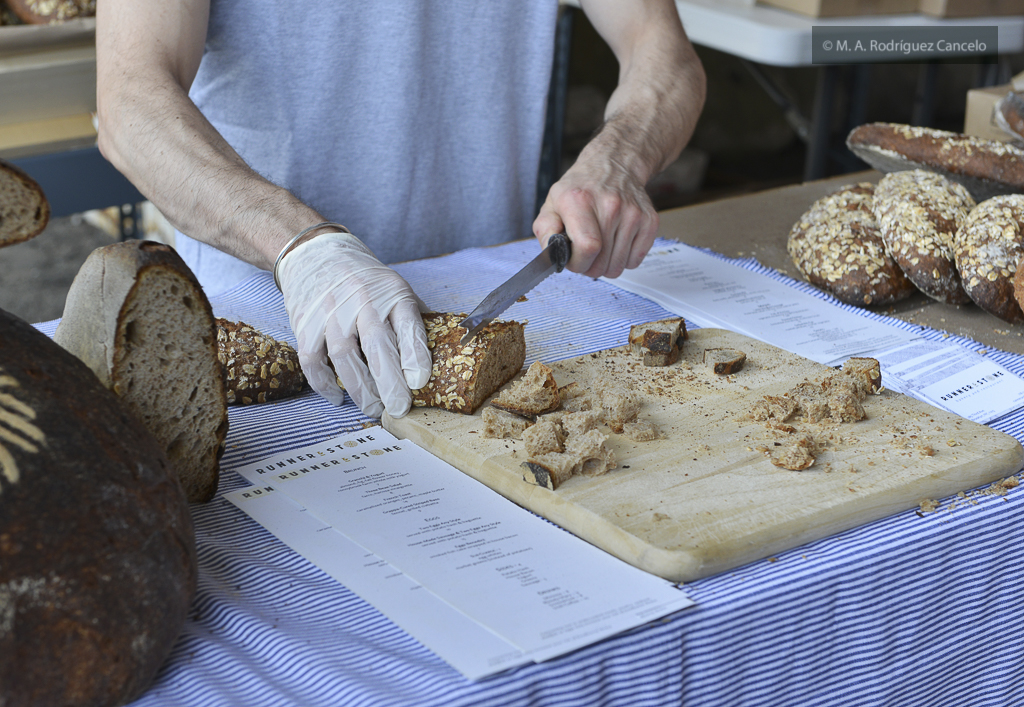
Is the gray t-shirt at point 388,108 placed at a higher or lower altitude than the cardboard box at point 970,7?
lower

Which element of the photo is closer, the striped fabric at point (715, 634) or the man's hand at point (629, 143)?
the striped fabric at point (715, 634)

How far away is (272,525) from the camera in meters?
1.04

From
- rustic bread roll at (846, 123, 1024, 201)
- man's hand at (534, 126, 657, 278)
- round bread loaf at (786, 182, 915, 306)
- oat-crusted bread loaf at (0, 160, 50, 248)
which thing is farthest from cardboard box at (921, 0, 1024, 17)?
oat-crusted bread loaf at (0, 160, 50, 248)

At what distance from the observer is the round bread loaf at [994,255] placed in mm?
1600

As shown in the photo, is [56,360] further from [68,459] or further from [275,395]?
[275,395]

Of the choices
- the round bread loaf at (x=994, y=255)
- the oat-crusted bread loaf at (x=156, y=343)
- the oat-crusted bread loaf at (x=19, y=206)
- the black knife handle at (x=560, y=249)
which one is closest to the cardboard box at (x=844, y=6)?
the round bread loaf at (x=994, y=255)

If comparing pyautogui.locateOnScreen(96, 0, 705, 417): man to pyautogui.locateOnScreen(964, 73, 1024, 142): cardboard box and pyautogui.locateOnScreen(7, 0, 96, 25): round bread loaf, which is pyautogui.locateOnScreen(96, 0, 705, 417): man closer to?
pyautogui.locateOnScreen(964, 73, 1024, 142): cardboard box

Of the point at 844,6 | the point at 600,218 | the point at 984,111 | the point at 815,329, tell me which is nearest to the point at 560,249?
the point at 600,218

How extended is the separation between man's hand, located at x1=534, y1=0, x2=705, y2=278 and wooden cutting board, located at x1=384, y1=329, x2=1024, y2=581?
34 cm

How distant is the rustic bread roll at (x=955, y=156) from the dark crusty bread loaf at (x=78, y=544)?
1768mm

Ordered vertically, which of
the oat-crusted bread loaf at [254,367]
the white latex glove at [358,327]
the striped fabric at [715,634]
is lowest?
the striped fabric at [715,634]

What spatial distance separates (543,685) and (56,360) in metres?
0.54

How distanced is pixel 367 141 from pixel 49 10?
1473 millimetres

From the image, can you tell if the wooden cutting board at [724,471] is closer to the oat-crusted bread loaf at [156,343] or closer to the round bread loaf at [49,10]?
the oat-crusted bread loaf at [156,343]
